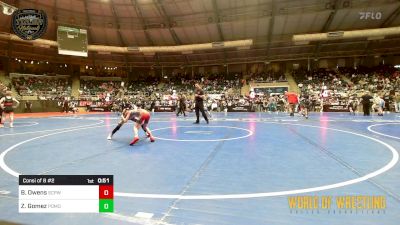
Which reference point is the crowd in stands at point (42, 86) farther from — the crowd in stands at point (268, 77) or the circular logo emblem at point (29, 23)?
the circular logo emblem at point (29, 23)

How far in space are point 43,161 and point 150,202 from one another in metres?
3.60

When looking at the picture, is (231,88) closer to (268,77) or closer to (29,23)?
(268,77)

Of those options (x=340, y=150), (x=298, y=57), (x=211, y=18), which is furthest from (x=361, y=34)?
(x=340, y=150)

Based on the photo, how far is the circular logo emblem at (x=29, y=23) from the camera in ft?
25.8

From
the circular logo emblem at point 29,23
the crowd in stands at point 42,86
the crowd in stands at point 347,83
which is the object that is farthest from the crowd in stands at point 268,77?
the circular logo emblem at point 29,23

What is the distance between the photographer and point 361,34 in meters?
31.0
